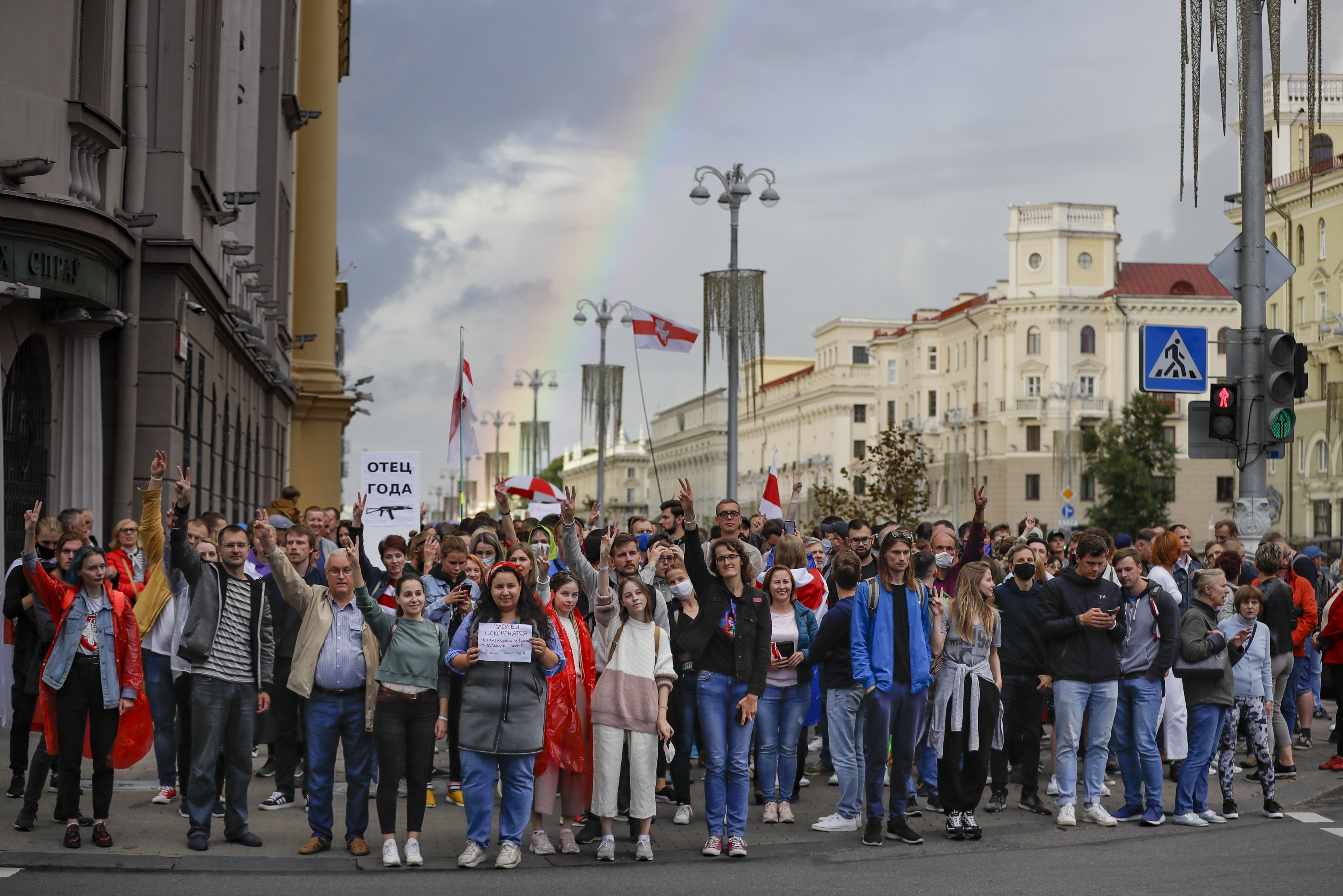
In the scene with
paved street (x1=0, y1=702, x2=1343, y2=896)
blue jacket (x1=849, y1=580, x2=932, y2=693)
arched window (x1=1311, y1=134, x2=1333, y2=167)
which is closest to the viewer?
paved street (x1=0, y1=702, x2=1343, y2=896)

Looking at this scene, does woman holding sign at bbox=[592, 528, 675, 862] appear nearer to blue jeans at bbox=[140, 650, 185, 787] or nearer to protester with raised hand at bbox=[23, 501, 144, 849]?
protester with raised hand at bbox=[23, 501, 144, 849]

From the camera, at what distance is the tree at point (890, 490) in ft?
127

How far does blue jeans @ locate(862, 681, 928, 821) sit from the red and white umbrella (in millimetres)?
9298

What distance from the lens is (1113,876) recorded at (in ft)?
30.8

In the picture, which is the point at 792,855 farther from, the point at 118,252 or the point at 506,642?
the point at 118,252

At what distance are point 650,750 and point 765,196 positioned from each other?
21778mm

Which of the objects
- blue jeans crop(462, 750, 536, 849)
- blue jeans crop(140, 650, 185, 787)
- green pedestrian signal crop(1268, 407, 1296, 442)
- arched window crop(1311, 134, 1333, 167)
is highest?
arched window crop(1311, 134, 1333, 167)

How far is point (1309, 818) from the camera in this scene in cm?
1167

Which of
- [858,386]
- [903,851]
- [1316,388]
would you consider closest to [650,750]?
[903,851]

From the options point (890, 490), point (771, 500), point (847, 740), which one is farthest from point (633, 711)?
point (890, 490)

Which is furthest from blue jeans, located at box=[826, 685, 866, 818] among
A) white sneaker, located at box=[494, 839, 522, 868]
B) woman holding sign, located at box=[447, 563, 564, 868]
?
white sneaker, located at box=[494, 839, 522, 868]

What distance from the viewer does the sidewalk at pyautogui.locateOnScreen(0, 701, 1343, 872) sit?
9.62 m

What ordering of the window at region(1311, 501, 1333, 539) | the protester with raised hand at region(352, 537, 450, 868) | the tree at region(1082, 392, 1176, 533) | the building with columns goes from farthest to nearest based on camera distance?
the tree at region(1082, 392, 1176, 533) < the window at region(1311, 501, 1333, 539) < the building with columns < the protester with raised hand at region(352, 537, 450, 868)

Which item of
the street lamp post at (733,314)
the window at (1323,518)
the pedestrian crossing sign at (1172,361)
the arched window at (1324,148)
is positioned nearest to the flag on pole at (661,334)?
the street lamp post at (733,314)
